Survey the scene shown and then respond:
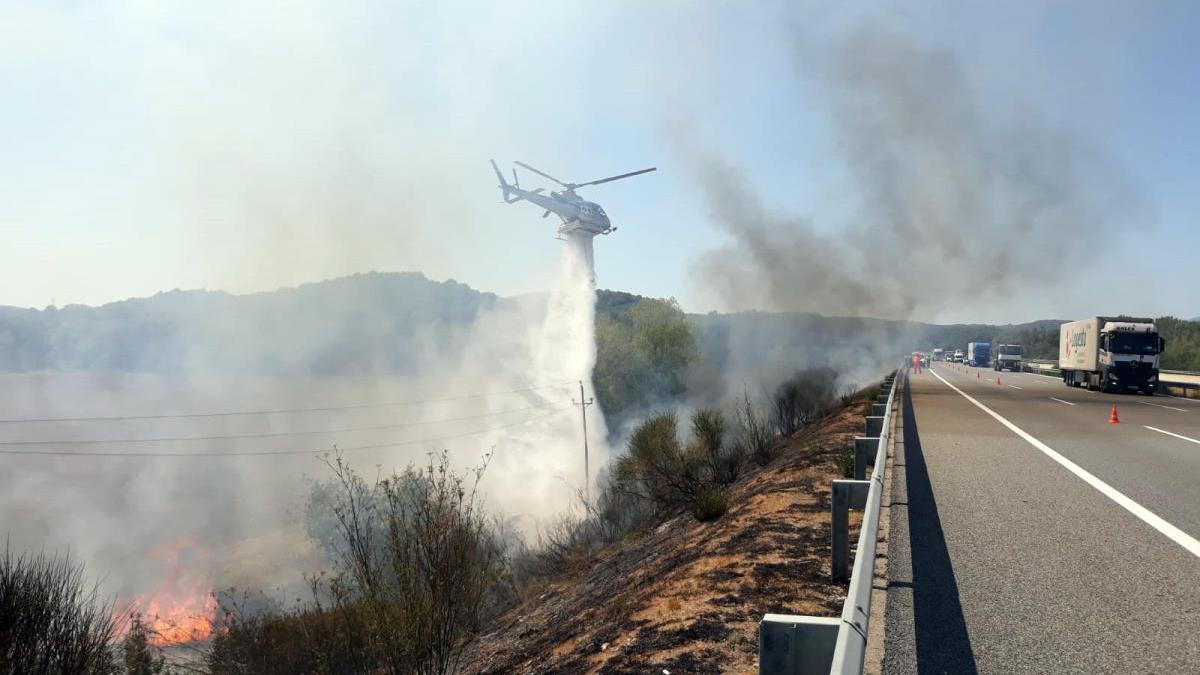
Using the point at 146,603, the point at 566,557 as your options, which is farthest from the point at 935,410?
the point at 146,603

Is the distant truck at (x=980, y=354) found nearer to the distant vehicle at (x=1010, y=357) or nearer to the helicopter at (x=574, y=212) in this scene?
the distant vehicle at (x=1010, y=357)

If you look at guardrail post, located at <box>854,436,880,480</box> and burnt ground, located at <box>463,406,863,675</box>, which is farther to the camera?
guardrail post, located at <box>854,436,880,480</box>

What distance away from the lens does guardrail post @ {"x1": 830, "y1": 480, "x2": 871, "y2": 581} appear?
16.9ft

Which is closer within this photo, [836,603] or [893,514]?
[836,603]

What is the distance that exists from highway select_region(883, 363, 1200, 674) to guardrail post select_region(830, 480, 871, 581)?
368mm

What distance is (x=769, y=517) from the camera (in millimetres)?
8570

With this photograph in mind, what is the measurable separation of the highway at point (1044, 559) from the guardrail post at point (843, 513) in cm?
37

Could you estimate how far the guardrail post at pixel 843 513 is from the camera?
5.14m

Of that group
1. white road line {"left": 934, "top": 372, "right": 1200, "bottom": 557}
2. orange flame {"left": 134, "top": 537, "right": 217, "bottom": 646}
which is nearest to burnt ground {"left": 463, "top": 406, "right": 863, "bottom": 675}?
white road line {"left": 934, "top": 372, "right": 1200, "bottom": 557}

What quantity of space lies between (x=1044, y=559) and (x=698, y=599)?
2.71 meters

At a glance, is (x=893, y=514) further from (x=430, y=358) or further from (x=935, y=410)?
(x=430, y=358)

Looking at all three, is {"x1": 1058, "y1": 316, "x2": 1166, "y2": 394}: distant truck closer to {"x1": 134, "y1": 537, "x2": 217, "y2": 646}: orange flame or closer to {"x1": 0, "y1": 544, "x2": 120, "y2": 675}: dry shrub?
{"x1": 0, "y1": 544, "x2": 120, "y2": 675}: dry shrub

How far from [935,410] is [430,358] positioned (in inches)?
3201

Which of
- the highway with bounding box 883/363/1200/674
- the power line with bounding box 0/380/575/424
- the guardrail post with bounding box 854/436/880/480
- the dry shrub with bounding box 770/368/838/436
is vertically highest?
the guardrail post with bounding box 854/436/880/480
